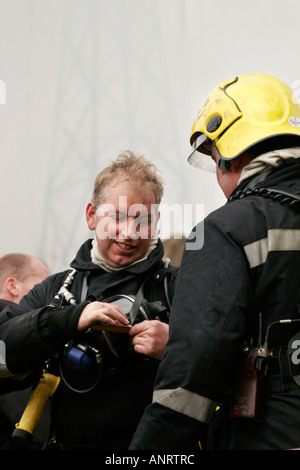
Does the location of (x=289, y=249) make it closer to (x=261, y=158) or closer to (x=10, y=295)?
(x=261, y=158)

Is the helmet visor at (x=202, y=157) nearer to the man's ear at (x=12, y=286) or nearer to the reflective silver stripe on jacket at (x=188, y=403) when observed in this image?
the reflective silver stripe on jacket at (x=188, y=403)

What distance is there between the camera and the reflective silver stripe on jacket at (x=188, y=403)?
184cm

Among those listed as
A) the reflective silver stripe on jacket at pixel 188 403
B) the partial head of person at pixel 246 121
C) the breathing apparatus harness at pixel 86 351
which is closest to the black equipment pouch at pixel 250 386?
the reflective silver stripe on jacket at pixel 188 403

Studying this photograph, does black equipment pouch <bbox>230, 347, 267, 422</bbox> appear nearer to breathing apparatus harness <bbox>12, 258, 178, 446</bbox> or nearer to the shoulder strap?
breathing apparatus harness <bbox>12, 258, 178, 446</bbox>

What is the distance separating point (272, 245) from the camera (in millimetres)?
1938

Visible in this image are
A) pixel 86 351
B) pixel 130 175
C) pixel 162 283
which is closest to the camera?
pixel 86 351

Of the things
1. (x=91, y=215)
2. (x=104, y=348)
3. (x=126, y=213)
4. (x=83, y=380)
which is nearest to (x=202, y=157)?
(x=126, y=213)

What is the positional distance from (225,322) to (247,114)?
0.84m

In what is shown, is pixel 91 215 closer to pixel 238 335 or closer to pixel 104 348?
pixel 104 348

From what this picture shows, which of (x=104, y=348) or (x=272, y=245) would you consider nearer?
(x=272, y=245)

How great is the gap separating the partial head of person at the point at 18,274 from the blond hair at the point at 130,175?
4.90 feet

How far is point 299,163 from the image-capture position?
211 centimetres
